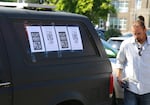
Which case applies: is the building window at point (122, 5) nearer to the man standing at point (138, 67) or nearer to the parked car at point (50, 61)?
the man standing at point (138, 67)

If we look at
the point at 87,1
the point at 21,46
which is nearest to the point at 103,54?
the point at 21,46

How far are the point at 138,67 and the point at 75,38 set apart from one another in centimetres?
102

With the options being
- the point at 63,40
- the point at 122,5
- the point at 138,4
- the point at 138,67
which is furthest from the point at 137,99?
the point at 122,5

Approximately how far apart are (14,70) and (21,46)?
0.93 feet

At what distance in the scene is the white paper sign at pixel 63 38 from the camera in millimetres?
4586

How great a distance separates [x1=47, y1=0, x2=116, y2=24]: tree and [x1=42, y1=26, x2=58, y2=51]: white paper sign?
30.8 metres

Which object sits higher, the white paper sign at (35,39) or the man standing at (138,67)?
the white paper sign at (35,39)

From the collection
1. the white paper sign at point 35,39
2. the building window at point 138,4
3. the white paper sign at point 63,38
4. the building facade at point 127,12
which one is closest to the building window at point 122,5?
the building facade at point 127,12

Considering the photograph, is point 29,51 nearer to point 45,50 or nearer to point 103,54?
point 45,50

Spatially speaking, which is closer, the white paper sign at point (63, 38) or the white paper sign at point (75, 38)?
the white paper sign at point (63, 38)

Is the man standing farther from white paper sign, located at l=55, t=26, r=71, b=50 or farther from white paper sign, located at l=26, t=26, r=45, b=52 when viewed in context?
white paper sign, located at l=26, t=26, r=45, b=52

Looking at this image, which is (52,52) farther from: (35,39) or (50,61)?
(35,39)

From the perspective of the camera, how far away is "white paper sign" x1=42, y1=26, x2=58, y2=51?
4410mm

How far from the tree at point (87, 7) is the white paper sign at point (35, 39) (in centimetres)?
3094
